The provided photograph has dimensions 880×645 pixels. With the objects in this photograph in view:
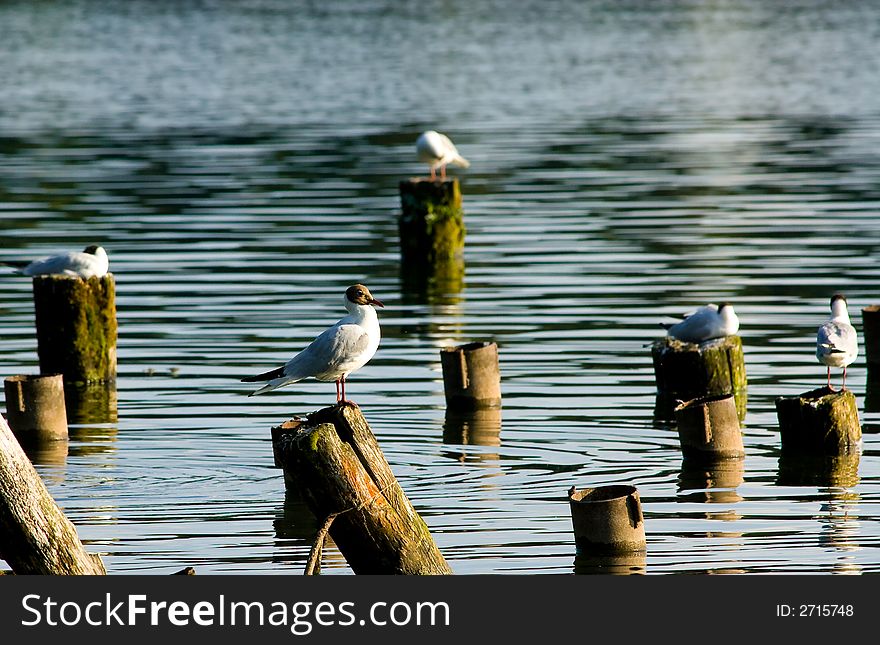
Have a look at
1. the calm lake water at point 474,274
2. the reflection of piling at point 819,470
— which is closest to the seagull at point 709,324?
the calm lake water at point 474,274

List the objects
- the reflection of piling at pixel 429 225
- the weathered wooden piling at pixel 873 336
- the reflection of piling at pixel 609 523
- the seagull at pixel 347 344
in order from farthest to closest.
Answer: the reflection of piling at pixel 429 225 < the weathered wooden piling at pixel 873 336 < the seagull at pixel 347 344 < the reflection of piling at pixel 609 523

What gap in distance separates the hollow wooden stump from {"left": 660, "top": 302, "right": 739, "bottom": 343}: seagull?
1809 mm

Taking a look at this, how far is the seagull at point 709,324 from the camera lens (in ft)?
44.1

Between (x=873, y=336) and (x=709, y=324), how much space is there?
177 centimetres

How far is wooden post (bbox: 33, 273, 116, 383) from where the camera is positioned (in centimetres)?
1435

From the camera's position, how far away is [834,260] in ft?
65.5

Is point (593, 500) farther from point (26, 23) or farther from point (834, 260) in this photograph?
point (26, 23)

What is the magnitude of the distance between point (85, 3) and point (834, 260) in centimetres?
7309

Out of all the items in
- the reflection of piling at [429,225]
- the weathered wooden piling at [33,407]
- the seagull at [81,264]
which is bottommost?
the weathered wooden piling at [33,407]

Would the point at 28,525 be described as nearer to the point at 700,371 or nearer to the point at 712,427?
the point at 712,427

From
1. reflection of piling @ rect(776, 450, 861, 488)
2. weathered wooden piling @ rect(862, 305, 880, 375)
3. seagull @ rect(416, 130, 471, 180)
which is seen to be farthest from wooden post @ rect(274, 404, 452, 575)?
seagull @ rect(416, 130, 471, 180)

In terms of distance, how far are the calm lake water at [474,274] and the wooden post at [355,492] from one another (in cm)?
111

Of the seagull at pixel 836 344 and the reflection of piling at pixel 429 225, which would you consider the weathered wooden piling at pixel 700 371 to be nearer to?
the seagull at pixel 836 344

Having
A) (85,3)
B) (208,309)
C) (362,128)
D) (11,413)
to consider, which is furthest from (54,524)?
(85,3)
